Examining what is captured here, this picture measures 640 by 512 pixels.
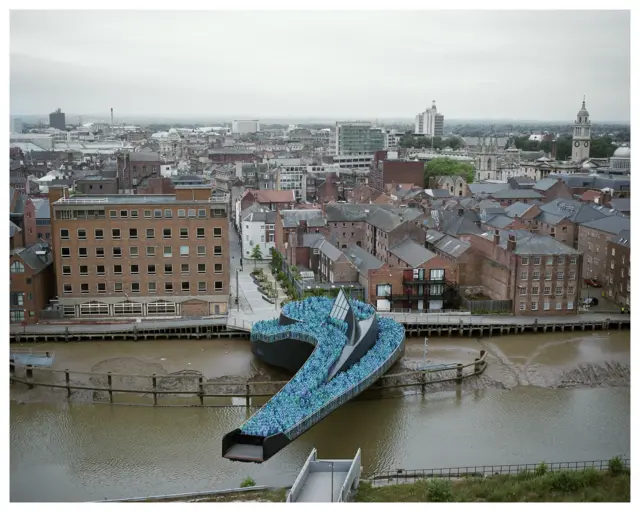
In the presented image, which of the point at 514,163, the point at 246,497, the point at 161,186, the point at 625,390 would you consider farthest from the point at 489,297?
the point at 514,163

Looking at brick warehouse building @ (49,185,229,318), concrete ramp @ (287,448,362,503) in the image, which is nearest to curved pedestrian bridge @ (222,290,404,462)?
concrete ramp @ (287,448,362,503)

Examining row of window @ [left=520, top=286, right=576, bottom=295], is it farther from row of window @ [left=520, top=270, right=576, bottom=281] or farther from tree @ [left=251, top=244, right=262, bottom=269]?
tree @ [left=251, top=244, right=262, bottom=269]

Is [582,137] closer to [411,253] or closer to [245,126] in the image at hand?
[411,253]

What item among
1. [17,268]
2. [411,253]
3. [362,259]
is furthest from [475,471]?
[17,268]

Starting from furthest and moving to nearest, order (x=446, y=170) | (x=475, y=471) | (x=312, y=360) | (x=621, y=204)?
(x=446, y=170) → (x=621, y=204) → (x=312, y=360) → (x=475, y=471)

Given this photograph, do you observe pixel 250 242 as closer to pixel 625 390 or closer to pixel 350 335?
pixel 350 335

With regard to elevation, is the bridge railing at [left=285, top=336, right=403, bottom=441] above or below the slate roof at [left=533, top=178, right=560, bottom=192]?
below

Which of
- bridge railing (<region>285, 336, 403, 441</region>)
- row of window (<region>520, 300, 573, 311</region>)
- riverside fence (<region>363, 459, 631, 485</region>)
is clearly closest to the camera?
riverside fence (<region>363, 459, 631, 485</region>)
